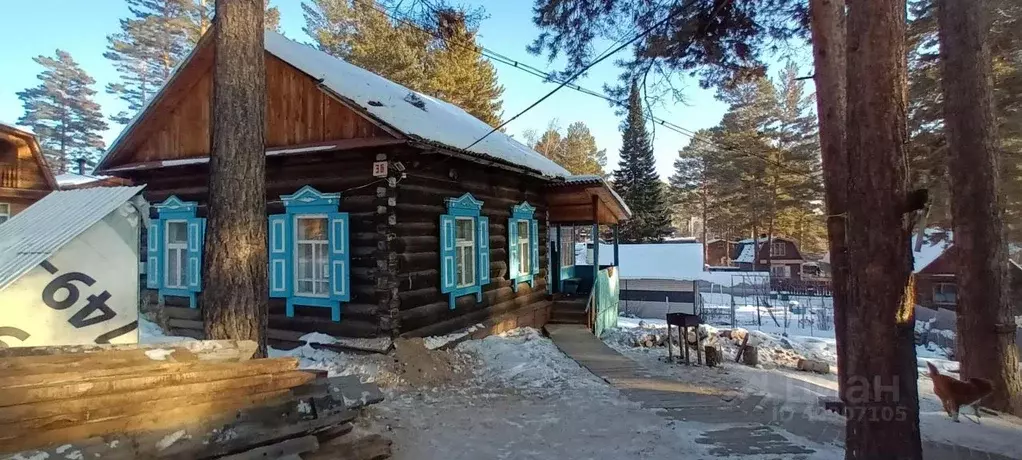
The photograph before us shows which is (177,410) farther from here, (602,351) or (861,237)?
(602,351)

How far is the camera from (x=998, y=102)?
51.7 feet

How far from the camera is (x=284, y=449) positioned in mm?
4152

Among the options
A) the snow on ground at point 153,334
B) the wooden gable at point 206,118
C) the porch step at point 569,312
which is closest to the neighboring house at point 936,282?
the porch step at point 569,312

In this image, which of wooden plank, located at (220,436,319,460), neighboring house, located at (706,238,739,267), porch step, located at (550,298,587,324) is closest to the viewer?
wooden plank, located at (220,436,319,460)

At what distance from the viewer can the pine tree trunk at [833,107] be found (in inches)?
259

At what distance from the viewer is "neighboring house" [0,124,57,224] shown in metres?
18.8

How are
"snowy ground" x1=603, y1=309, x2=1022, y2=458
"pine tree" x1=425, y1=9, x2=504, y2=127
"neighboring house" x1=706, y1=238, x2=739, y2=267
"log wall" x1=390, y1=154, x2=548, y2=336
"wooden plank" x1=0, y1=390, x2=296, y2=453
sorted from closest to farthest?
"wooden plank" x1=0, y1=390, x2=296, y2=453
"snowy ground" x1=603, y1=309, x2=1022, y2=458
"log wall" x1=390, y1=154, x2=548, y2=336
"pine tree" x1=425, y1=9, x2=504, y2=127
"neighboring house" x1=706, y1=238, x2=739, y2=267

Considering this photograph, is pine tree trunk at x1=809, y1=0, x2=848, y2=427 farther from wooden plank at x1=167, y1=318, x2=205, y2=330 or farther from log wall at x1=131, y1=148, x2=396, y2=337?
wooden plank at x1=167, y1=318, x2=205, y2=330

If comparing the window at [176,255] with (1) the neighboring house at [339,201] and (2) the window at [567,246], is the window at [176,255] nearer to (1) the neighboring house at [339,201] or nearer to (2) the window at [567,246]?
(1) the neighboring house at [339,201]

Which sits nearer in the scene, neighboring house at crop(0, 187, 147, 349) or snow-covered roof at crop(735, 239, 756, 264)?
neighboring house at crop(0, 187, 147, 349)

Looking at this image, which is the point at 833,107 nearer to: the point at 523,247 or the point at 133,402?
the point at 133,402

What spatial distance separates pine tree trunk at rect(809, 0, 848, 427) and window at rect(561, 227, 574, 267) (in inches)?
407

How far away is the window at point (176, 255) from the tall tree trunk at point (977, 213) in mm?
12801

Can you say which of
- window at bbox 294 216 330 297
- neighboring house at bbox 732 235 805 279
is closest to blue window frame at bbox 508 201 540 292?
window at bbox 294 216 330 297
